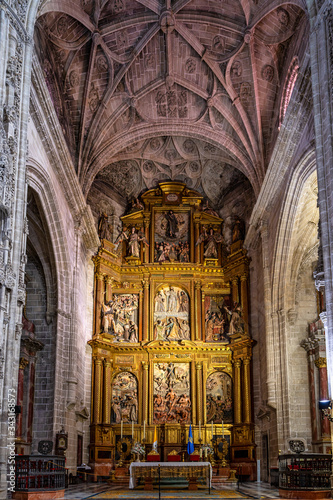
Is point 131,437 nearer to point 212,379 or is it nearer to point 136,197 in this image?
point 212,379

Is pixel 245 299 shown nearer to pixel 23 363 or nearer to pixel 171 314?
pixel 171 314

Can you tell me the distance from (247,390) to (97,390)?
599 cm

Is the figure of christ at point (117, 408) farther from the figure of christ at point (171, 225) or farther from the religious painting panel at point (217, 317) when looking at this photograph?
the figure of christ at point (171, 225)

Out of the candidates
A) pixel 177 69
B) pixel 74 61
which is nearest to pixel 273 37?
pixel 177 69

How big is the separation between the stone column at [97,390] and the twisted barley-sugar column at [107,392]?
205 mm

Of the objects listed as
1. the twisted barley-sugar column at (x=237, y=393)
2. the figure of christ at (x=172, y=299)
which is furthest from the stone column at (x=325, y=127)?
the figure of christ at (x=172, y=299)

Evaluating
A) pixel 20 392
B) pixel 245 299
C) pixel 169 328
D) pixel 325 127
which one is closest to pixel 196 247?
pixel 245 299

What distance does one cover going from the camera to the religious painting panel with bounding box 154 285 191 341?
1039 inches

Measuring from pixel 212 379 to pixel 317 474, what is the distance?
42.3 ft

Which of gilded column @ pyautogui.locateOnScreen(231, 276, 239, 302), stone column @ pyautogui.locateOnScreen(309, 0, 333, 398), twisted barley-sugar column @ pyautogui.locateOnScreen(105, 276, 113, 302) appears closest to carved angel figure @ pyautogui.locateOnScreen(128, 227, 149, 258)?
twisted barley-sugar column @ pyautogui.locateOnScreen(105, 276, 113, 302)

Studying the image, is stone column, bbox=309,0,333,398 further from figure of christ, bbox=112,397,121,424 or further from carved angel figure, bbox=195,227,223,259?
carved angel figure, bbox=195,227,223,259

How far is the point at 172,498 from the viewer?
13.6 m

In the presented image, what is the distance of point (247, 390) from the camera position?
79.7 ft

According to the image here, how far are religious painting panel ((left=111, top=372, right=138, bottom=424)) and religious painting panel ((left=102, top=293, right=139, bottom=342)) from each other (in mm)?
1631
